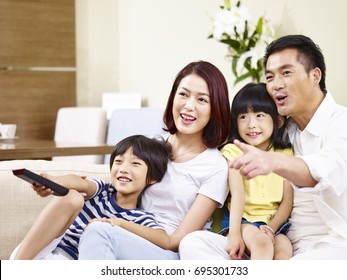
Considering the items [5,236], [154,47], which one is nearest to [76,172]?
[5,236]

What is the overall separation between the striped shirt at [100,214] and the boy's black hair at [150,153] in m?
0.11

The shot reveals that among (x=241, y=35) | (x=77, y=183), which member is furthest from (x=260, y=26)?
(x=77, y=183)

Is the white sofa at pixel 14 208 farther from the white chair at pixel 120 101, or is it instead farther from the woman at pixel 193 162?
the white chair at pixel 120 101

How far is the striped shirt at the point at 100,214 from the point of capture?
1953 mm

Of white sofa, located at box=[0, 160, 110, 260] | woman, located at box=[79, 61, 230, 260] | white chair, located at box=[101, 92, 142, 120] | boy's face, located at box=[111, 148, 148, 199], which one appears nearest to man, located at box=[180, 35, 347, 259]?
woman, located at box=[79, 61, 230, 260]

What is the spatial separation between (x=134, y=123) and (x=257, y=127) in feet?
6.57

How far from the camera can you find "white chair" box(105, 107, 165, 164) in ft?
12.4

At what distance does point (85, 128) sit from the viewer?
4285mm

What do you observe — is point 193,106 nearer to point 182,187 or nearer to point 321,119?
point 182,187

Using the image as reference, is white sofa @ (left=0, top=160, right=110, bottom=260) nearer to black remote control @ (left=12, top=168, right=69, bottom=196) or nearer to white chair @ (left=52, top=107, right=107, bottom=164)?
black remote control @ (left=12, top=168, right=69, bottom=196)

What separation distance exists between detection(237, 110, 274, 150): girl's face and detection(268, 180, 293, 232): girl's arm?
152mm

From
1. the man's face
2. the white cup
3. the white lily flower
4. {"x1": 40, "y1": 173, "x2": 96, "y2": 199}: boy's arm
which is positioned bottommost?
the white cup

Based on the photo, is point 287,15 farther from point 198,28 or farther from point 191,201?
point 191,201

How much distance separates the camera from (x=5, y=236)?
204 centimetres
